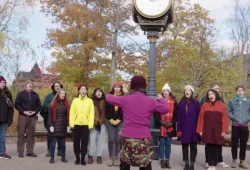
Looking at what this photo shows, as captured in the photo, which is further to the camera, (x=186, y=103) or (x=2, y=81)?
(x=2, y=81)

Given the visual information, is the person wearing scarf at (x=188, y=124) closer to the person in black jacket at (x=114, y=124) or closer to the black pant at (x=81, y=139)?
the person in black jacket at (x=114, y=124)

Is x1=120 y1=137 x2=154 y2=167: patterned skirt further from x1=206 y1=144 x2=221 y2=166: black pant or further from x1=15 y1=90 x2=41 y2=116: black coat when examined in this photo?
x1=15 y1=90 x2=41 y2=116: black coat

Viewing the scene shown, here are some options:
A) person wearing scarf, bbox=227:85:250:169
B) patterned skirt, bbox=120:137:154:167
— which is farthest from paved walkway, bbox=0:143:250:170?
patterned skirt, bbox=120:137:154:167

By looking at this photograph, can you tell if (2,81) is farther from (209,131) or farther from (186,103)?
(209,131)

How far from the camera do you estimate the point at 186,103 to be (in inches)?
286

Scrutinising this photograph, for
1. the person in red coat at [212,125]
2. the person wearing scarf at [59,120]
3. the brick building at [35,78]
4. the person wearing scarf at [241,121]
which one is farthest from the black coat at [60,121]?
the brick building at [35,78]

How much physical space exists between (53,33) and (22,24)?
196 centimetres

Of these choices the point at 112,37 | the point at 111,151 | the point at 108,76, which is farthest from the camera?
the point at 108,76

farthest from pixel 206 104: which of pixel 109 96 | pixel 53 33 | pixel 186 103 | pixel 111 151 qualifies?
pixel 53 33

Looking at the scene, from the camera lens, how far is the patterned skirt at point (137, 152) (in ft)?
14.8

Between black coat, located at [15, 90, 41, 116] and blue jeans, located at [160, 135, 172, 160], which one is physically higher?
black coat, located at [15, 90, 41, 116]

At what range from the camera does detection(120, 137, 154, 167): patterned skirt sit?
4.51 m

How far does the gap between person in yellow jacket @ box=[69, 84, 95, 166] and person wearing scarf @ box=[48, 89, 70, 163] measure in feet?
1.09

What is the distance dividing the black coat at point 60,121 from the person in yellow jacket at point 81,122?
322 mm
